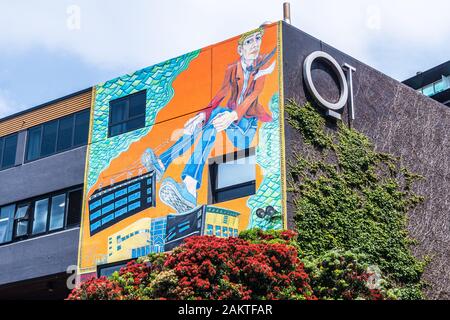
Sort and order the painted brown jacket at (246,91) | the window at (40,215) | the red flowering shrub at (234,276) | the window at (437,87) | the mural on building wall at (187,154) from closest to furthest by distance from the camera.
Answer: the red flowering shrub at (234,276) → the mural on building wall at (187,154) → the painted brown jacket at (246,91) → the window at (40,215) → the window at (437,87)

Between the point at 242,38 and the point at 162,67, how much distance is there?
3255mm

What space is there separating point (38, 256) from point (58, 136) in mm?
4473

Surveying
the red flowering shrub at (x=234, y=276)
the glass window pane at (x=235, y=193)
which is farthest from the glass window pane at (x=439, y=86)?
the red flowering shrub at (x=234, y=276)

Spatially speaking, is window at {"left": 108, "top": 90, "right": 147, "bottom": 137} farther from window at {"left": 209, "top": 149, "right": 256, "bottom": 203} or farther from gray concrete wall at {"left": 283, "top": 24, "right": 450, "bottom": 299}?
gray concrete wall at {"left": 283, "top": 24, "right": 450, "bottom": 299}

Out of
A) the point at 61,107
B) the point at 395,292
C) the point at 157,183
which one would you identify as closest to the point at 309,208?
the point at 395,292

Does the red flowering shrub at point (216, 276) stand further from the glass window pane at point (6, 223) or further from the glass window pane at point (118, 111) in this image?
the glass window pane at point (6, 223)

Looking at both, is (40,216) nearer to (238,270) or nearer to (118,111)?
(118,111)

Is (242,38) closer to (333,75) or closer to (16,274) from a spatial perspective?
(333,75)

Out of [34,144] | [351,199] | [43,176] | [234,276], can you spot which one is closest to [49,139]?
[34,144]

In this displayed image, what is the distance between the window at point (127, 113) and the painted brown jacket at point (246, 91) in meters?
3.05

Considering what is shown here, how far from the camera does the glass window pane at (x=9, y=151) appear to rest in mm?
30942

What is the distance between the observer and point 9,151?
31.2m

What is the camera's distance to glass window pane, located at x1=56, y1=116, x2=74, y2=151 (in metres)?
29.1

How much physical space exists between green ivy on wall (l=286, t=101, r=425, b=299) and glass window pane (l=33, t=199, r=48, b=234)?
406 inches
